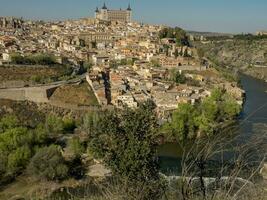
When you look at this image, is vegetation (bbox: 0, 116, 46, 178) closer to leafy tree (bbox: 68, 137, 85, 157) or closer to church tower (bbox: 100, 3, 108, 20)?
leafy tree (bbox: 68, 137, 85, 157)

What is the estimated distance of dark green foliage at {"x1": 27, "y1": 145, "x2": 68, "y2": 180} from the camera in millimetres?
8828

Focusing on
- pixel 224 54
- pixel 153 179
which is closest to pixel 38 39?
pixel 224 54

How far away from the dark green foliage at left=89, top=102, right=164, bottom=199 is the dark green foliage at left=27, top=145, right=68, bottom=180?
6101mm

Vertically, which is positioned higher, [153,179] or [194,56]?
[153,179]

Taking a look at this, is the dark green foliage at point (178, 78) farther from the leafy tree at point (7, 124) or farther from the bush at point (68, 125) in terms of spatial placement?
the leafy tree at point (7, 124)

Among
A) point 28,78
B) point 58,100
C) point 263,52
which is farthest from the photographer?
point 263,52

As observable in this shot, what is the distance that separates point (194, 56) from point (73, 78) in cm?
1039

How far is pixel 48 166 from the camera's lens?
29.3 feet

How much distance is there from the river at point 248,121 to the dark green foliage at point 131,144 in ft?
0.70

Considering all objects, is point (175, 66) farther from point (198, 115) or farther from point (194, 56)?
point (198, 115)

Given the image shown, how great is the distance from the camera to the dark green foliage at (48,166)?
8828mm

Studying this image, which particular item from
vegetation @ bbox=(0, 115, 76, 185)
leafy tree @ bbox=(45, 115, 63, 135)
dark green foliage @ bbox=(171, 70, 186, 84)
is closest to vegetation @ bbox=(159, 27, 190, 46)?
dark green foliage @ bbox=(171, 70, 186, 84)

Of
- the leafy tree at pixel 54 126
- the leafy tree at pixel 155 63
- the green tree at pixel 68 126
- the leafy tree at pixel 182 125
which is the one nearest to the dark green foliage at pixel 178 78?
the leafy tree at pixel 155 63

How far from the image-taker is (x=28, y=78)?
1794cm
